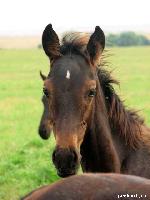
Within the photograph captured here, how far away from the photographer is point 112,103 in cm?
571

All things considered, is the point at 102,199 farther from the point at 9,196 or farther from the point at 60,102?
the point at 9,196

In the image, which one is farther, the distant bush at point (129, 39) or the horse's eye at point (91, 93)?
the distant bush at point (129, 39)

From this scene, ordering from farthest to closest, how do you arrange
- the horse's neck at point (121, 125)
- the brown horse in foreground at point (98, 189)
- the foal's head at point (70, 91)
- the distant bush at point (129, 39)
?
the distant bush at point (129, 39)
the horse's neck at point (121, 125)
the foal's head at point (70, 91)
the brown horse in foreground at point (98, 189)

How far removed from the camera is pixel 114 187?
9.16ft

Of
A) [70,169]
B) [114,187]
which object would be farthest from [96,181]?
[70,169]

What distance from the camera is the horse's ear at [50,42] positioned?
5625 mm

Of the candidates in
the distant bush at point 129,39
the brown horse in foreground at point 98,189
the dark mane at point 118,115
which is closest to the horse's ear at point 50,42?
the dark mane at point 118,115

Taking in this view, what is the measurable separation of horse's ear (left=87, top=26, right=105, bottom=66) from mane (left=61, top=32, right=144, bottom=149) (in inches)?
3.2

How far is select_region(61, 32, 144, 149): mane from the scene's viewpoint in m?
5.64

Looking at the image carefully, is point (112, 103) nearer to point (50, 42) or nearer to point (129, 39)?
point (50, 42)

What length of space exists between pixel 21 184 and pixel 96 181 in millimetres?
6636

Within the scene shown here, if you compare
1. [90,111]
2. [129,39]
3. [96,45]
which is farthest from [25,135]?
[129,39]

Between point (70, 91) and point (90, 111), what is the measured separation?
372 mm

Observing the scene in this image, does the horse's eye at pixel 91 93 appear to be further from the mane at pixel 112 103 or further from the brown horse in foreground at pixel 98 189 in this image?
the brown horse in foreground at pixel 98 189
